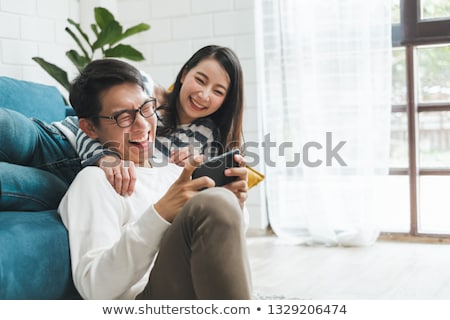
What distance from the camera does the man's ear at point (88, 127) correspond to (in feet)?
4.85

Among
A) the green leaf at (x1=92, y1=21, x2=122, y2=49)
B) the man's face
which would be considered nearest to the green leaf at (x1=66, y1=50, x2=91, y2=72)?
the green leaf at (x1=92, y1=21, x2=122, y2=49)

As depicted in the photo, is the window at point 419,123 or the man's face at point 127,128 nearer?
the man's face at point 127,128

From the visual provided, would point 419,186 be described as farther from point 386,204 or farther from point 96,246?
point 96,246

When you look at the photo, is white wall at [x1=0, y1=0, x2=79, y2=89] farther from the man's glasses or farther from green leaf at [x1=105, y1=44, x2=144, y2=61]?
the man's glasses

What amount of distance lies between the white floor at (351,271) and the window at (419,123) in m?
0.19

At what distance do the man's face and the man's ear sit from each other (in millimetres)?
15

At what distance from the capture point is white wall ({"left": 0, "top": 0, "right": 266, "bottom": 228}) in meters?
2.82

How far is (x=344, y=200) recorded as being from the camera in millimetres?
3184

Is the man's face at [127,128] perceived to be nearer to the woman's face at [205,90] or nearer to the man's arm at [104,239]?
the man's arm at [104,239]

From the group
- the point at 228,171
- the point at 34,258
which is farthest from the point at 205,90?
the point at 34,258

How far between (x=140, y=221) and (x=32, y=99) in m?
0.96

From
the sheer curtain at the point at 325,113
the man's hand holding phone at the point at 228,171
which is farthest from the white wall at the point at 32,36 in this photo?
the man's hand holding phone at the point at 228,171

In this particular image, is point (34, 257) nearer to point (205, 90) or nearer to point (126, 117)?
point (126, 117)

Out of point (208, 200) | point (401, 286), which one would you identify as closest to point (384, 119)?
point (401, 286)
